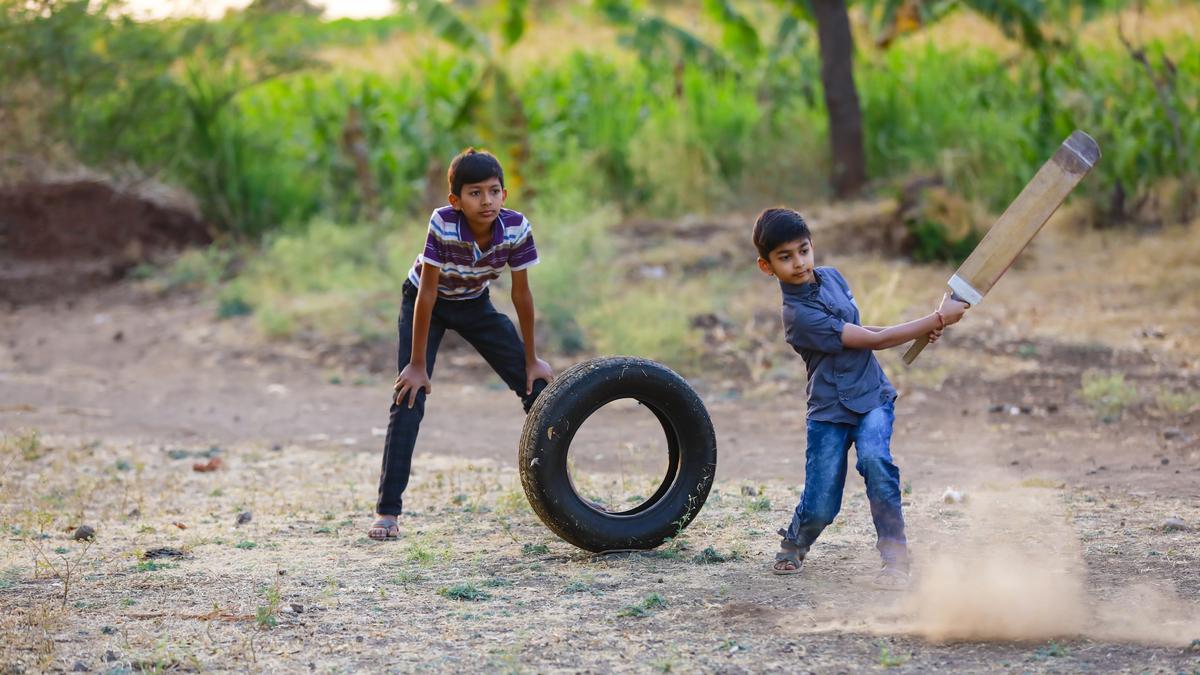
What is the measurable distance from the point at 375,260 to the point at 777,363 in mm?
4988

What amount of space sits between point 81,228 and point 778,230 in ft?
40.2

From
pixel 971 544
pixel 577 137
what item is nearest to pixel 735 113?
pixel 577 137

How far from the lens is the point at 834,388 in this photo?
4418mm

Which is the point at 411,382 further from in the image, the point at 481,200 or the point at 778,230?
the point at 778,230

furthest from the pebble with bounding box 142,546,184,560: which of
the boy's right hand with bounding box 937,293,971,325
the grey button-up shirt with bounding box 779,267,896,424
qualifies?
the boy's right hand with bounding box 937,293,971,325

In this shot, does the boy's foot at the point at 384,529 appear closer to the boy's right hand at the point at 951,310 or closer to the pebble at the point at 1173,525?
the boy's right hand at the point at 951,310

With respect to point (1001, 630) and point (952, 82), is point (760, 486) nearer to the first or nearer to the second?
point (1001, 630)

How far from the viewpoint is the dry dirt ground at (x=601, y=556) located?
3842 millimetres

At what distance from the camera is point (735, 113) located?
52.5 ft

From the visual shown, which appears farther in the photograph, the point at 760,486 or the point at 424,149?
the point at 424,149

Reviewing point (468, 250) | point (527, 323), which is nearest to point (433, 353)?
point (527, 323)

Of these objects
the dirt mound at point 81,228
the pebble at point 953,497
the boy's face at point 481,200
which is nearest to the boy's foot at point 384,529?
the boy's face at point 481,200

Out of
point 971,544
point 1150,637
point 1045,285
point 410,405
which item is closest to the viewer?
point 1150,637

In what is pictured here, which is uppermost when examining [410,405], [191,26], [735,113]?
[191,26]
